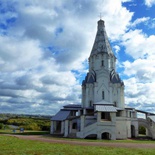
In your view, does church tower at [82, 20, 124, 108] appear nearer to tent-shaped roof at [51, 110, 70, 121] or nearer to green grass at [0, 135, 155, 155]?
tent-shaped roof at [51, 110, 70, 121]

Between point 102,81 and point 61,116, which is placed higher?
point 102,81

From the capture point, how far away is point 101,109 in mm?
30453

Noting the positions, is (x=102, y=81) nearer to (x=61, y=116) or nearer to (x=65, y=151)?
(x=61, y=116)

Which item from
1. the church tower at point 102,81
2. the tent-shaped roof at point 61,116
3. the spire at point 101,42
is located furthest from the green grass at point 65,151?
the spire at point 101,42

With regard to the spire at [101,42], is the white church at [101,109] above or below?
below

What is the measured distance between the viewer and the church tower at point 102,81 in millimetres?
37844

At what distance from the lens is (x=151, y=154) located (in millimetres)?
14938

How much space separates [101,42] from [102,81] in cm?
916

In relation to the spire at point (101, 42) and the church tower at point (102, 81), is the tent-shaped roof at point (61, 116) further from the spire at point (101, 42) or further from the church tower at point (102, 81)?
the spire at point (101, 42)

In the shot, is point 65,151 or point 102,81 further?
point 102,81

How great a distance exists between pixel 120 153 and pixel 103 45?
29747 mm

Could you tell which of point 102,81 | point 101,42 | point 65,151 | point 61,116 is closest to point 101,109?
point 102,81

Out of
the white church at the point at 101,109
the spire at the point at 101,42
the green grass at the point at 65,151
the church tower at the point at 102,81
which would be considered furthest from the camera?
the spire at the point at 101,42

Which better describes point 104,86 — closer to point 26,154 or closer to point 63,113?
point 63,113
